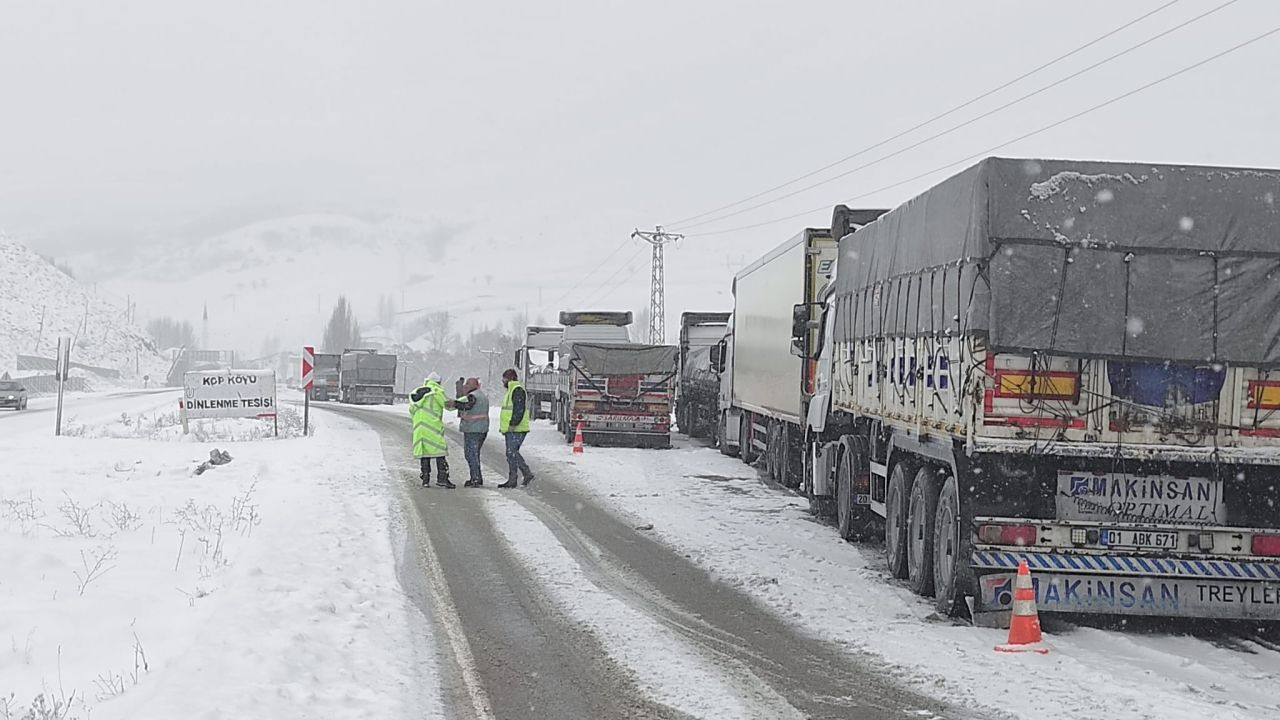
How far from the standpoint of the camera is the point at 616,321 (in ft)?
117

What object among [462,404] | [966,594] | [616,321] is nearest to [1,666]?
[966,594]

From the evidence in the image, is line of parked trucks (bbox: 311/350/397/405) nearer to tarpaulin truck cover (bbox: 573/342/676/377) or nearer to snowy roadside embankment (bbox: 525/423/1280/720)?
tarpaulin truck cover (bbox: 573/342/676/377)

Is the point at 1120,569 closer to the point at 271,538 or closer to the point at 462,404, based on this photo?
the point at 271,538

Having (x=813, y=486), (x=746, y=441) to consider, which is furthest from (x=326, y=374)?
(x=813, y=486)

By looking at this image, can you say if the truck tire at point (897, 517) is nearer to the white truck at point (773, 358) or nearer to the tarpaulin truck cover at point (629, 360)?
the white truck at point (773, 358)

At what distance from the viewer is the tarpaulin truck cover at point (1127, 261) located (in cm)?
807

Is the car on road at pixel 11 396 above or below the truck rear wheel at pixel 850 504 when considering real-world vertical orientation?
below

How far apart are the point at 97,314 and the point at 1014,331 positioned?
454 ft

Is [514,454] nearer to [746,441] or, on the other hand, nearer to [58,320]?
[746,441]

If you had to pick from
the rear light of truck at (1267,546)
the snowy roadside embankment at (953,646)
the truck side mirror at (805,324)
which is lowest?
the snowy roadside embankment at (953,646)

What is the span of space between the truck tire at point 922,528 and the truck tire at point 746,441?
1221cm

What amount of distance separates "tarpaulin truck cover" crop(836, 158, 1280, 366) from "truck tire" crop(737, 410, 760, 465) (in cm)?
1445

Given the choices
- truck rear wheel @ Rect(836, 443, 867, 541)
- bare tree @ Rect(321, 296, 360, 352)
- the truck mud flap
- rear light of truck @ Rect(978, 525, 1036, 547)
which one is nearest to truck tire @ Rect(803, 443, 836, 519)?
truck rear wheel @ Rect(836, 443, 867, 541)

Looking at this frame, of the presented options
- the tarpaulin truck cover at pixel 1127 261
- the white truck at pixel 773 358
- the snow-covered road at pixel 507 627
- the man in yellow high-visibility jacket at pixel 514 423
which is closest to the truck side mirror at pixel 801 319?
the white truck at pixel 773 358
